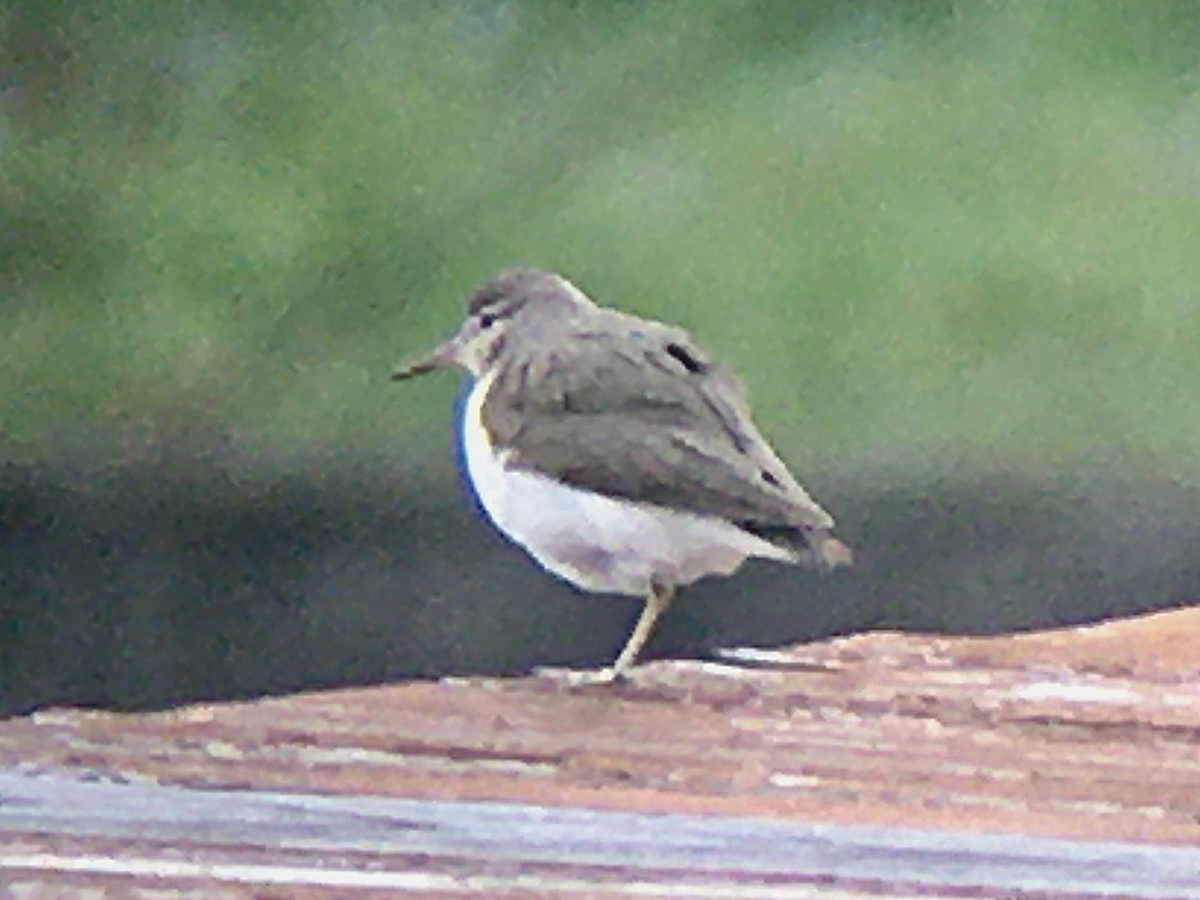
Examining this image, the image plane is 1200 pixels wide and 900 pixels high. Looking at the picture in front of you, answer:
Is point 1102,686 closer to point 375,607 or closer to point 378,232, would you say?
point 375,607

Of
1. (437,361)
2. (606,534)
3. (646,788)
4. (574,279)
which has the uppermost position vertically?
(574,279)

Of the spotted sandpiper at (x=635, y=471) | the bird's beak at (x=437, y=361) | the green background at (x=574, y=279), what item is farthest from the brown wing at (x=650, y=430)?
the green background at (x=574, y=279)

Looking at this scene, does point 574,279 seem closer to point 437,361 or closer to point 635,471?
point 437,361

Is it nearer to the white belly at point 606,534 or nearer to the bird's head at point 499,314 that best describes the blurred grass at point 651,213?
the bird's head at point 499,314

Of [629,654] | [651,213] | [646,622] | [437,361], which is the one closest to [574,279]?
[651,213]

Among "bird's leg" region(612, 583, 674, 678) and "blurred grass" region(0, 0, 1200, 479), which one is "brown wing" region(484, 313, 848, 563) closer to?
"bird's leg" region(612, 583, 674, 678)

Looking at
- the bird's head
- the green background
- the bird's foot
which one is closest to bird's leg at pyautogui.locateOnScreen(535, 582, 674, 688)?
the bird's foot

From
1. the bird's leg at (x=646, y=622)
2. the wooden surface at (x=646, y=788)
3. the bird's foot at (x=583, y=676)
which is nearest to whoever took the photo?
the wooden surface at (x=646, y=788)
